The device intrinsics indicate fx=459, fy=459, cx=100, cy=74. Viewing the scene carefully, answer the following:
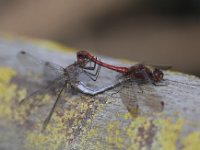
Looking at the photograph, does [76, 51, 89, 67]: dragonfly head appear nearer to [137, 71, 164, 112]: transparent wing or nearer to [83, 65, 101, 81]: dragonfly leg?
[83, 65, 101, 81]: dragonfly leg

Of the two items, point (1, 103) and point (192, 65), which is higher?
point (192, 65)

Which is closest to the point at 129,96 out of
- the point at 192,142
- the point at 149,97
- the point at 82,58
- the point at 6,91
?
the point at 149,97

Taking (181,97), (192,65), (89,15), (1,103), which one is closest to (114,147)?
(181,97)

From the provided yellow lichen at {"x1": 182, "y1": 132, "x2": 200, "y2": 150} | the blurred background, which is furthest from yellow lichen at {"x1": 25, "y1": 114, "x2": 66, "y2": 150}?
the blurred background

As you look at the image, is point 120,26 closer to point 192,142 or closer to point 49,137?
point 49,137

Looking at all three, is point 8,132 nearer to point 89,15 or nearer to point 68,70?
point 68,70
